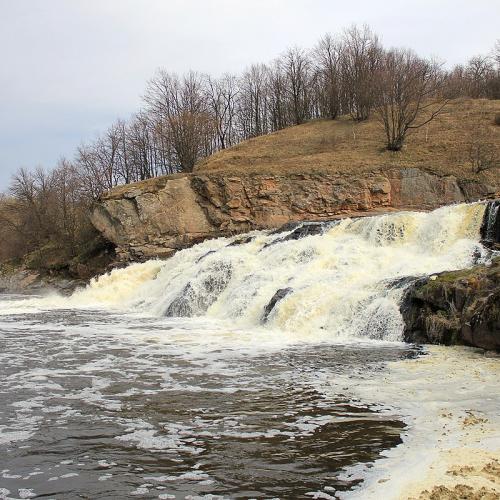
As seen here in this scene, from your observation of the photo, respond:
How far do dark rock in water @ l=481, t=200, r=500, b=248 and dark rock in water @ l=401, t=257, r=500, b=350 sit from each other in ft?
14.3

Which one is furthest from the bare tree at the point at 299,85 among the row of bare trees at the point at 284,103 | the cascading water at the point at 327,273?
the cascading water at the point at 327,273

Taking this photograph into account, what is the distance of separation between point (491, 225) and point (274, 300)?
24.0 feet

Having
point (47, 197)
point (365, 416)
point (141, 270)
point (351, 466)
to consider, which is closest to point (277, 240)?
point (141, 270)

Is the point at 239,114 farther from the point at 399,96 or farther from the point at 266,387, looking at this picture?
the point at 266,387

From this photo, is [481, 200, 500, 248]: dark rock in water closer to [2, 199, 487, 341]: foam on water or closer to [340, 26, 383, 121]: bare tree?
[2, 199, 487, 341]: foam on water

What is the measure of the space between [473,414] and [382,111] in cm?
3303

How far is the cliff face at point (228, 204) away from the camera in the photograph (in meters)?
30.6

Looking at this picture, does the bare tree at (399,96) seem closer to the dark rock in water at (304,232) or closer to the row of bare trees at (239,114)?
the row of bare trees at (239,114)

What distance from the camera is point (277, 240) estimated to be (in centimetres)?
2219

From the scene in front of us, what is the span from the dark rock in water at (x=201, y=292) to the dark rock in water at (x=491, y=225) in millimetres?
8665

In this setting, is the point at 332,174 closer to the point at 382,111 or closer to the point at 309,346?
the point at 382,111

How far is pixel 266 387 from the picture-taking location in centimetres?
861

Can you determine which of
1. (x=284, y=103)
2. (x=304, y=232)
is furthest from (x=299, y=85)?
(x=304, y=232)

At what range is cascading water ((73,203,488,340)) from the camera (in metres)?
13.9
